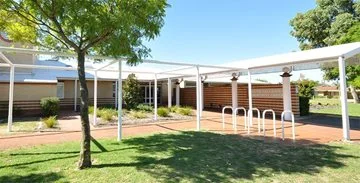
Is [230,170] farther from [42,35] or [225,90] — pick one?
[225,90]

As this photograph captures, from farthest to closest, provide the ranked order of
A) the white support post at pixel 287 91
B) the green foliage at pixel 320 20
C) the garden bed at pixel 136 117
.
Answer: the green foliage at pixel 320 20, the white support post at pixel 287 91, the garden bed at pixel 136 117

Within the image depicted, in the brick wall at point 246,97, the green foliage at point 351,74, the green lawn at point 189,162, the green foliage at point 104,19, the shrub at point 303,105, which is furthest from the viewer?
the green foliage at point 351,74

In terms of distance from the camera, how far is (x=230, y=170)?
5418mm

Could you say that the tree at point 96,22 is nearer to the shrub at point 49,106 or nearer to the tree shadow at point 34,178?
the tree shadow at point 34,178

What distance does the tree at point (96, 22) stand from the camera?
5.23 meters

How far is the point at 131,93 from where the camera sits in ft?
67.3

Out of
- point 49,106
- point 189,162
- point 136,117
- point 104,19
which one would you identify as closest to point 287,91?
point 136,117

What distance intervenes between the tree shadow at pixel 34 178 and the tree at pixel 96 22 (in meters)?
0.63

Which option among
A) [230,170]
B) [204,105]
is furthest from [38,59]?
[230,170]

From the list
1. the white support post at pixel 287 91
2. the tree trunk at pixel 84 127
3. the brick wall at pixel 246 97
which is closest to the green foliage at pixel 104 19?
the tree trunk at pixel 84 127

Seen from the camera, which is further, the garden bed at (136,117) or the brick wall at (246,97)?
the brick wall at (246,97)

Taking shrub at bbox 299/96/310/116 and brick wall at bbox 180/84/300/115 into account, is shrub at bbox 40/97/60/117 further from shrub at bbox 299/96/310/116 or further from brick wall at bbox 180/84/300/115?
shrub at bbox 299/96/310/116

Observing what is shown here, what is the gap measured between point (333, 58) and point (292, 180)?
669 cm

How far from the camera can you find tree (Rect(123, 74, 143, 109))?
20422 millimetres
